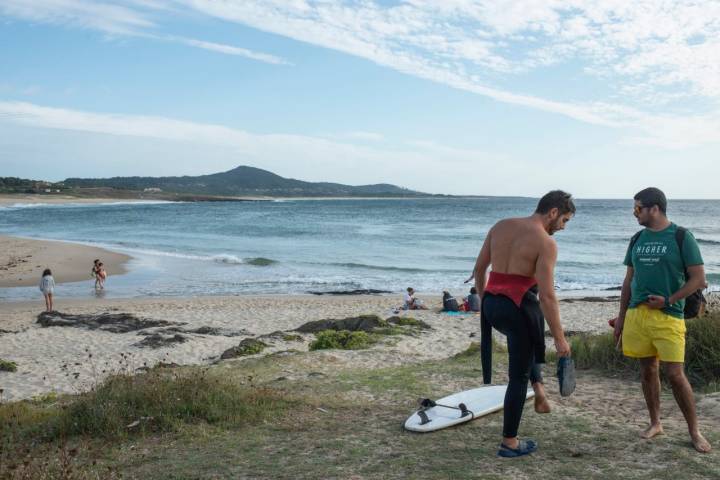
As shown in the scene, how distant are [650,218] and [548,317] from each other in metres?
1.10

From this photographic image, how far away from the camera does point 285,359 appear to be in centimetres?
831

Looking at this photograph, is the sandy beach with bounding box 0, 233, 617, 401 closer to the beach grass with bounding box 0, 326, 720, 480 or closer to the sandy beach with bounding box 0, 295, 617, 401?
the sandy beach with bounding box 0, 295, 617, 401

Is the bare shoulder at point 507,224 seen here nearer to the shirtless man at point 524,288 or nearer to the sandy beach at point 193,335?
the shirtless man at point 524,288

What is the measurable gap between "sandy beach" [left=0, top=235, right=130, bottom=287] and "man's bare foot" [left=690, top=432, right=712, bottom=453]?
21.6m

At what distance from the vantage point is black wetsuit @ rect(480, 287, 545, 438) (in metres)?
4.05

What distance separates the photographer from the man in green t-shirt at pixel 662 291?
14.1ft

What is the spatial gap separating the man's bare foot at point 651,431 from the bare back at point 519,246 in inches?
67.0

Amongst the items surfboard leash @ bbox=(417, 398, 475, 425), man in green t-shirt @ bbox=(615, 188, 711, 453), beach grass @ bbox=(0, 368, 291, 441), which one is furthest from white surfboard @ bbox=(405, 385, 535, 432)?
beach grass @ bbox=(0, 368, 291, 441)

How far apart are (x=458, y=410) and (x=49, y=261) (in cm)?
2643

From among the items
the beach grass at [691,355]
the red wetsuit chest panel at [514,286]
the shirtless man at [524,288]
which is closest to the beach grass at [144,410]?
the shirtless man at [524,288]

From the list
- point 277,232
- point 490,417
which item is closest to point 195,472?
point 490,417

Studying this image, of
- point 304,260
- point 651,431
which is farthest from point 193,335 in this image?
point 304,260

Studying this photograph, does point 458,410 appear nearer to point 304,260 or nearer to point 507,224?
point 507,224

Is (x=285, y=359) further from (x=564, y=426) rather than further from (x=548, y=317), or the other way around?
(x=548, y=317)
